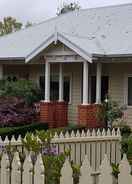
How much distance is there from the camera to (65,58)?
20.5 m

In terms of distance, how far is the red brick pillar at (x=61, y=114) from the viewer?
2123cm

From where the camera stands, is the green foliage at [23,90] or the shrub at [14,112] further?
the green foliage at [23,90]

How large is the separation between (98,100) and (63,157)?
13887 mm

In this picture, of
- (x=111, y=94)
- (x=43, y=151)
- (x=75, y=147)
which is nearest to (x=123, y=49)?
(x=111, y=94)

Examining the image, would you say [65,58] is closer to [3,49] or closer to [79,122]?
[79,122]

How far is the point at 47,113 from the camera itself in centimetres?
2086

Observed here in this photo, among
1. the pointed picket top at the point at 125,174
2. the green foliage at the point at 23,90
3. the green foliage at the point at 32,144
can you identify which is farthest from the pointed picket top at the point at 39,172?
the green foliage at the point at 23,90

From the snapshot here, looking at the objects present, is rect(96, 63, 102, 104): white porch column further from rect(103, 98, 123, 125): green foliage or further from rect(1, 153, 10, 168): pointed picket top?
rect(1, 153, 10, 168): pointed picket top

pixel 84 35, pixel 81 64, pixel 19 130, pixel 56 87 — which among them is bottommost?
pixel 19 130

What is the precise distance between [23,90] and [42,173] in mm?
16030

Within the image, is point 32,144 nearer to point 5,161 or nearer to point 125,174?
point 5,161

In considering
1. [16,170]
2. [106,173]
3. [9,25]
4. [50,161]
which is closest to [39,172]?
[50,161]

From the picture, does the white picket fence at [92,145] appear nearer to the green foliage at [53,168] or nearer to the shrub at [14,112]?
the green foliage at [53,168]

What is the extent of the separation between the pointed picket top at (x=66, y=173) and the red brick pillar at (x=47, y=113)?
1503 cm
